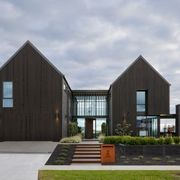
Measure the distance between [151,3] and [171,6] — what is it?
1584 millimetres

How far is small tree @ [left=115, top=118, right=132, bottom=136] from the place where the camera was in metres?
37.7

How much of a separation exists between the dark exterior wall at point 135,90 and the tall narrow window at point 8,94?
10.7m

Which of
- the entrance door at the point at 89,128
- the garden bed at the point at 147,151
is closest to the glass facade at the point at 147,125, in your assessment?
the entrance door at the point at 89,128

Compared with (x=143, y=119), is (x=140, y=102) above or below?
above

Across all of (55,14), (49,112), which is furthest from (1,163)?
(49,112)

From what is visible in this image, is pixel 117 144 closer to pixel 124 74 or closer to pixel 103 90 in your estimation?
pixel 124 74

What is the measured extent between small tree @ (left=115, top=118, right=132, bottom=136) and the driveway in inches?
545

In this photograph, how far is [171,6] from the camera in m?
15.1

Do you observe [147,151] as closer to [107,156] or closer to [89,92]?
[107,156]

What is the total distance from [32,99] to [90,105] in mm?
14651

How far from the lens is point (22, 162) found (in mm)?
19438

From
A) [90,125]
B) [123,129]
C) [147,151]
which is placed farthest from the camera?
[90,125]

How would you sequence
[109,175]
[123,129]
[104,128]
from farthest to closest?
[104,128] → [123,129] → [109,175]

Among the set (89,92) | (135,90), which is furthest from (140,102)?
(89,92)
